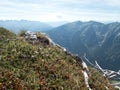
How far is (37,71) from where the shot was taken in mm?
28766

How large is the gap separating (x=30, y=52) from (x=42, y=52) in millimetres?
1931

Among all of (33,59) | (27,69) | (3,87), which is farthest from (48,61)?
(3,87)

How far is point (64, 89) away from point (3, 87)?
7.53 m

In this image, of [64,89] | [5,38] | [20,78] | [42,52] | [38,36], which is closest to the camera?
[20,78]

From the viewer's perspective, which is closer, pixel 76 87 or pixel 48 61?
pixel 76 87

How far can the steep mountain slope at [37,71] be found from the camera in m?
24.4

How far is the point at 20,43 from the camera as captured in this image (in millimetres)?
35250

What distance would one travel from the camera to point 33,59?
3130 centimetres

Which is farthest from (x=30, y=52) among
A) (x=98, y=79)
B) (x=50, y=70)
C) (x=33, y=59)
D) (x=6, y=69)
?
(x=98, y=79)

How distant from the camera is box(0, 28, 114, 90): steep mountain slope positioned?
80.2 feet

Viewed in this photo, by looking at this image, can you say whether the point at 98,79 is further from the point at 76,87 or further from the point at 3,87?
the point at 3,87

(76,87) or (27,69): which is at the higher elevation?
(27,69)

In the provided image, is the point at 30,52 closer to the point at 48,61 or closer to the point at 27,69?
the point at 48,61

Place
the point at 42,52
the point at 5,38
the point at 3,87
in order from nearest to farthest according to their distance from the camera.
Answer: the point at 3,87, the point at 42,52, the point at 5,38
